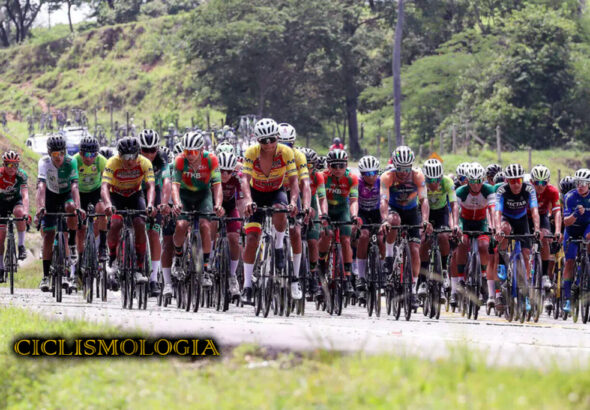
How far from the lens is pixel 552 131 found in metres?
62.7

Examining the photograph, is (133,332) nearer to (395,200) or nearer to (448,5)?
(395,200)

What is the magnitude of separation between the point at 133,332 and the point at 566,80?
172ft

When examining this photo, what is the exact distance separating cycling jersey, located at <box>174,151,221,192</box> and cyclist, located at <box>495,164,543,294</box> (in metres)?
3.81

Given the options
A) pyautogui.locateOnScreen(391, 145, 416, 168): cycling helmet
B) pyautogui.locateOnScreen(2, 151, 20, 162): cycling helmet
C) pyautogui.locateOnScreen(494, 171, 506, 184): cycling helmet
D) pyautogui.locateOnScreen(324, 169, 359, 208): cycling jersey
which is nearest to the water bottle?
pyautogui.locateOnScreen(391, 145, 416, 168): cycling helmet

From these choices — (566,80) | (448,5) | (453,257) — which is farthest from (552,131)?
(453,257)

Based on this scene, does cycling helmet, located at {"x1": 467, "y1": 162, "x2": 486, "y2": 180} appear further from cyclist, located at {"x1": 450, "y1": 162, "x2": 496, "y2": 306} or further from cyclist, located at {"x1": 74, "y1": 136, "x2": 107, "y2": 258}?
cyclist, located at {"x1": 74, "y1": 136, "x2": 107, "y2": 258}

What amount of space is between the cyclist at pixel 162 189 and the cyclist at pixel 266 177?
3.66 ft

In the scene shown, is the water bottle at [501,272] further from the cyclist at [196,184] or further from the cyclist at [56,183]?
the cyclist at [56,183]

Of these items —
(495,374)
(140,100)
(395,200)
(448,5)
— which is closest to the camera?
(495,374)

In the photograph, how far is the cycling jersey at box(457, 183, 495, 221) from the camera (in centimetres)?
1984

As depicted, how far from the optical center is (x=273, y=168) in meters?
15.7

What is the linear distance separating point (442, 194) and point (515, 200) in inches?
43.9

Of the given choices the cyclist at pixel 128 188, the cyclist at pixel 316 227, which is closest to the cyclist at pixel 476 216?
the cyclist at pixel 316 227

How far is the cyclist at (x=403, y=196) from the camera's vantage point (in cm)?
1738
